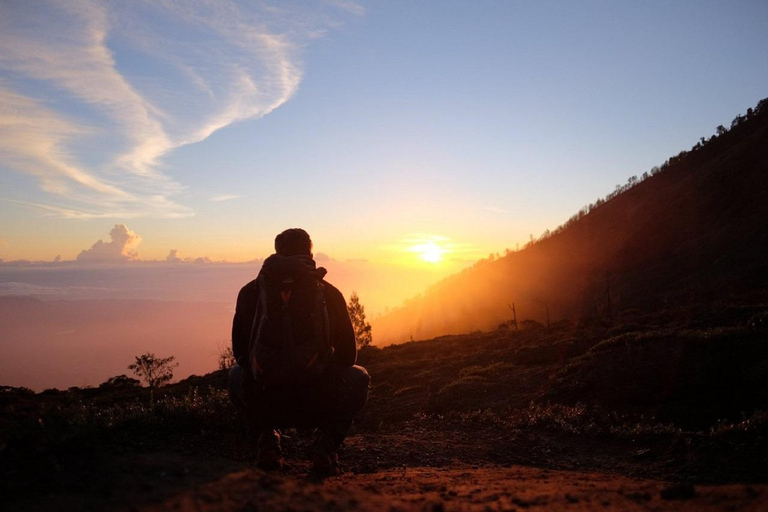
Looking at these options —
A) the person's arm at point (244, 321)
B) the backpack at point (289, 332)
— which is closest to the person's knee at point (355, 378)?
the backpack at point (289, 332)

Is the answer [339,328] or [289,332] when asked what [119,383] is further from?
[289,332]

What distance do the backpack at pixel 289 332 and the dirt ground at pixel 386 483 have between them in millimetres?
778

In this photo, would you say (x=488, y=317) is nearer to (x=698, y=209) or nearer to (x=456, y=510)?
(x=698, y=209)

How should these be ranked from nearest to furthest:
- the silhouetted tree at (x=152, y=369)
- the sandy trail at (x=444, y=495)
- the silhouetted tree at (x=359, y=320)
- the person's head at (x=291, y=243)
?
the sandy trail at (x=444, y=495)
the person's head at (x=291, y=243)
the silhouetted tree at (x=152, y=369)
the silhouetted tree at (x=359, y=320)

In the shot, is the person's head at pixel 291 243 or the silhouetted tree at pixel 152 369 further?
the silhouetted tree at pixel 152 369

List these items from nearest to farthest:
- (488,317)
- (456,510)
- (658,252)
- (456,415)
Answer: (456,510) → (456,415) → (658,252) → (488,317)

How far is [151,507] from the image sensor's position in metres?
→ 2.82

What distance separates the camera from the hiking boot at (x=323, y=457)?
4.32 metres

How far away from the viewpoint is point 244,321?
15.2 ft

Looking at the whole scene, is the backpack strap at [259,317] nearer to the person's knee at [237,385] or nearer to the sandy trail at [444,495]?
the person's knee at [237,385]

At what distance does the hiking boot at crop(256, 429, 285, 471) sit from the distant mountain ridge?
3818cm

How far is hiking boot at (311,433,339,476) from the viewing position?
14.2ft

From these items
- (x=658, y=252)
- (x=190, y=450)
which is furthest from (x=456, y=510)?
(x=658, y=252)

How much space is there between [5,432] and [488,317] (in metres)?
108
